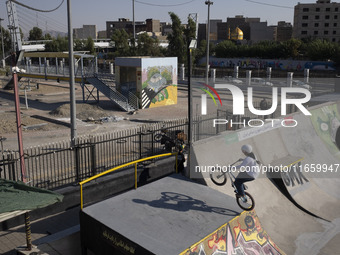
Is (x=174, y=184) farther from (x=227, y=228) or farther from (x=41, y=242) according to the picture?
(x=41, y=242)

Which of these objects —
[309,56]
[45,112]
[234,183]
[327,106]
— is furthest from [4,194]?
[309,56]

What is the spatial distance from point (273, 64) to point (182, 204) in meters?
71.5

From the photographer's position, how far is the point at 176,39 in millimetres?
47062

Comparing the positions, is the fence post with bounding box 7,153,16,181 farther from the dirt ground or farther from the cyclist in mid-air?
the dirt ground

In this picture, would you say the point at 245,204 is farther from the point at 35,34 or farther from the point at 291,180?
the point at 35,34

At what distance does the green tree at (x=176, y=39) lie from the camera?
46125mm

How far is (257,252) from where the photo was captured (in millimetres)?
8242

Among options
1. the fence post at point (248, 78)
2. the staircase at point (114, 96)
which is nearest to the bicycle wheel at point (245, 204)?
the staircase at point (114, 96)

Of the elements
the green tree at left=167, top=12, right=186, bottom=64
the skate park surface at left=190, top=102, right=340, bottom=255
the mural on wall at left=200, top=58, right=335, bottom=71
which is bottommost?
the skate park surface at left=190, top=102, right=340, bottom=255

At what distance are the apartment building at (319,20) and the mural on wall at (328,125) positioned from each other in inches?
3692

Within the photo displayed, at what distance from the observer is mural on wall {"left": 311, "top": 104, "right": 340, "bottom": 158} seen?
56.4 feet

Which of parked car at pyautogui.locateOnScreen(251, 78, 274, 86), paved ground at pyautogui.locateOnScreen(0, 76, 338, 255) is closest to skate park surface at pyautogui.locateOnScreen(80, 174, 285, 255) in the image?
paved ground at pyautogui.locateOnScreen(0, 76, 338, 255)

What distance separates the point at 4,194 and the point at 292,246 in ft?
25.4

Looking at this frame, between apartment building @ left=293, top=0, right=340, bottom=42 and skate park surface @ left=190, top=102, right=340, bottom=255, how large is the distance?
323 ft
